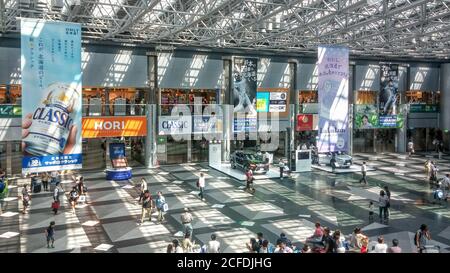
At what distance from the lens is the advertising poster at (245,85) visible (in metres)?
31.7

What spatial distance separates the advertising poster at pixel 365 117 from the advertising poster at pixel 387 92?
80 centimetres

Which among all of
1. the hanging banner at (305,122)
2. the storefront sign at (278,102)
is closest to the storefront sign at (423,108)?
the hanging banner at (305,122)

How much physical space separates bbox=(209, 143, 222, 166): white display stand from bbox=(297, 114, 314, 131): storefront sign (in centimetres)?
733

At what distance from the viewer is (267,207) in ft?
63.7

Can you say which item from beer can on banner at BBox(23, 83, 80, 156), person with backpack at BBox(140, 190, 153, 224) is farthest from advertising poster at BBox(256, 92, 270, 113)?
beer can on banner at BBox(23, 83, 80, 156)

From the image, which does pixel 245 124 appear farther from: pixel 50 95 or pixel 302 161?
pixel 50 95

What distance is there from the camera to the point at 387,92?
37531 millimetres

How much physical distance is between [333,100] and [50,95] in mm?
11489

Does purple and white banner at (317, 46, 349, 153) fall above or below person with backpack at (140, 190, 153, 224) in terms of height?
above

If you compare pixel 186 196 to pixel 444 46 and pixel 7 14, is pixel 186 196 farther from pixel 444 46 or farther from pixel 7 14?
pixel 444 46

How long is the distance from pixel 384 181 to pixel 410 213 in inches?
287

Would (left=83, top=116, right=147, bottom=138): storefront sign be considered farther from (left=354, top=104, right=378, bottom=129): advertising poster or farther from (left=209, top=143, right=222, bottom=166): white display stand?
(left=354, top=104, right=378, bottom=129): advertising poster

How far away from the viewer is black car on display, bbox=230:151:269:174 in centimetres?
2739

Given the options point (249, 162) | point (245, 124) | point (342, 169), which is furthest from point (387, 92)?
point (249, 162)
